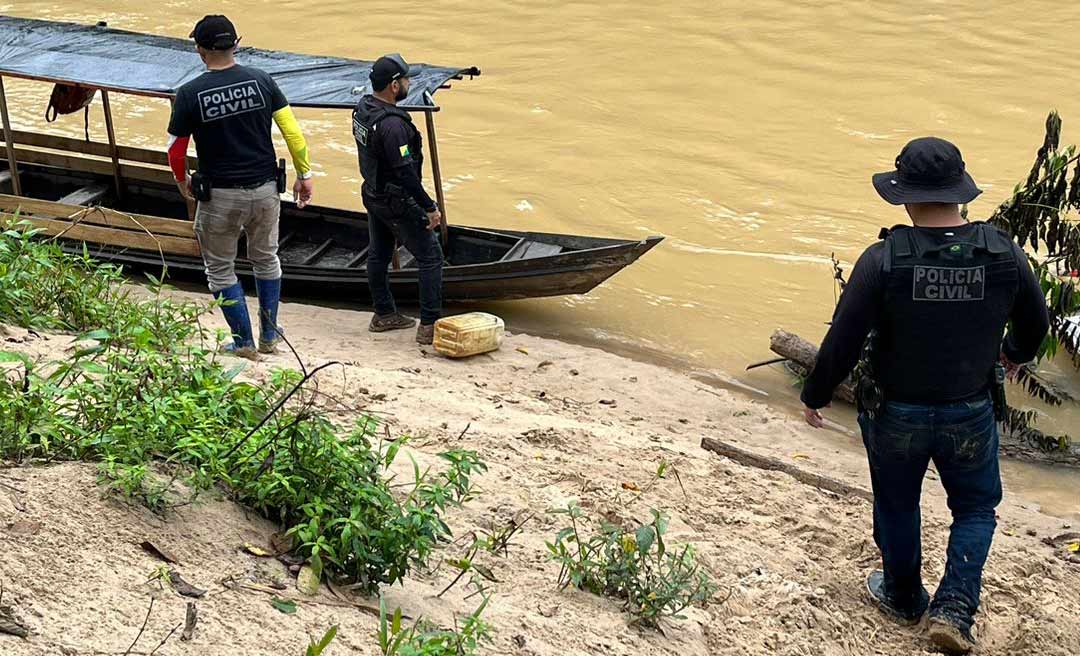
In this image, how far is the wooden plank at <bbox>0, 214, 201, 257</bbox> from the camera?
9188mm

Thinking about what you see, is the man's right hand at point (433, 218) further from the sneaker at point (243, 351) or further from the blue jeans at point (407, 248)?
the sneaker at point (243, 351)

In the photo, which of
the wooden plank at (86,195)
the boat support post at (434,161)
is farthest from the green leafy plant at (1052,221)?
the wooden plank at (86,195)

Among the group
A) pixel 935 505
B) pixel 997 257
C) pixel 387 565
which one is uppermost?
pixel 997 257

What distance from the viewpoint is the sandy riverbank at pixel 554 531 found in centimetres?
363

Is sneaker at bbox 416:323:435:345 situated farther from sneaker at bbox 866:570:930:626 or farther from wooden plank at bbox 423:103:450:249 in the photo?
sneaker at bbox 866:570:930:626

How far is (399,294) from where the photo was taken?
9.94 m

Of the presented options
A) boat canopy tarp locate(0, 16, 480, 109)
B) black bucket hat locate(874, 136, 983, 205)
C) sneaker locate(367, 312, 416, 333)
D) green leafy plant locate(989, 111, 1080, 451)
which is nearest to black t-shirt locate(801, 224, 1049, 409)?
black bucket hat locate(874, 136, 983, 205)

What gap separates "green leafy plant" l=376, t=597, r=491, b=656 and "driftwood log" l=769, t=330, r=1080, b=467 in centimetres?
431

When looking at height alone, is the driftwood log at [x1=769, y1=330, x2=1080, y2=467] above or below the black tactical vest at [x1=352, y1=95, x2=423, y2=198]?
below

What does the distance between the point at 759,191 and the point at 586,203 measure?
1889 mm

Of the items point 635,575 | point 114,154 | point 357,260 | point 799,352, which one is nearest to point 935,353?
point 635,575

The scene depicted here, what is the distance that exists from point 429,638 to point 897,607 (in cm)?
230

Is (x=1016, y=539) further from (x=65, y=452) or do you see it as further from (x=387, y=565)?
(x=65, y=452)

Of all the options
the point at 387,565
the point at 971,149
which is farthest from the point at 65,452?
the point at 971,149
